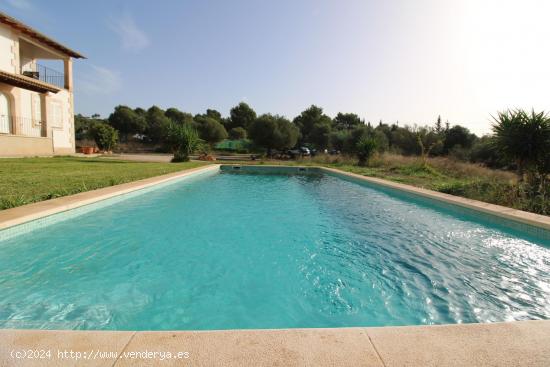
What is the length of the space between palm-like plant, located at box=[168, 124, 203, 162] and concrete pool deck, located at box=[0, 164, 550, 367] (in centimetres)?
1880

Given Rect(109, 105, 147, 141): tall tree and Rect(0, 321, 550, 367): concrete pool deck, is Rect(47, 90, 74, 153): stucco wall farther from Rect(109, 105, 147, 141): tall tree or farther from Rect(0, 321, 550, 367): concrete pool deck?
Rect(109, 105, 147, 141): tall tree

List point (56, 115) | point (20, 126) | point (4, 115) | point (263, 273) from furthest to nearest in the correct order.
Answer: point (56, 115), point (20, 126), point (4, 115), point (263, 273)

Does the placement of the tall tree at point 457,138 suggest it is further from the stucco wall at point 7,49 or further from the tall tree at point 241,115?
the stucco wall at point 7,49

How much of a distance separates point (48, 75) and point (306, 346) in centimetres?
2550

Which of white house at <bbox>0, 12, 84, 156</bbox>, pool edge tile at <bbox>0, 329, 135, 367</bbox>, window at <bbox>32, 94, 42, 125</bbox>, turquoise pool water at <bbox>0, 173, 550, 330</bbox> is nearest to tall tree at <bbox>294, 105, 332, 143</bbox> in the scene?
white house at <bbox>0, 12, 84, 156</bbox>

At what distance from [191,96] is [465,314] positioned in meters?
23.5

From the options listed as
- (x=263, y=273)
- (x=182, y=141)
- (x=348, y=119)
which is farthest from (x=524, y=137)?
(x=348, y=119)

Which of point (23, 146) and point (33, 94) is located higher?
point (33, 94)

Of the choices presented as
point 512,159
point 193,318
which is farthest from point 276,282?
point 512,159

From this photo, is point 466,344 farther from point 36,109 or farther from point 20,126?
point 36,109

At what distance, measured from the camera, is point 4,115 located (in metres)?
15.9

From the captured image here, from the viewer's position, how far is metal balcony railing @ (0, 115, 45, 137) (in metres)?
15.8

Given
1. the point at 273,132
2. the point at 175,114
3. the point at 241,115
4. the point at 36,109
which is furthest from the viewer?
the point at 241,115

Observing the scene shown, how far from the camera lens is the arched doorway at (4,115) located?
15.7m
